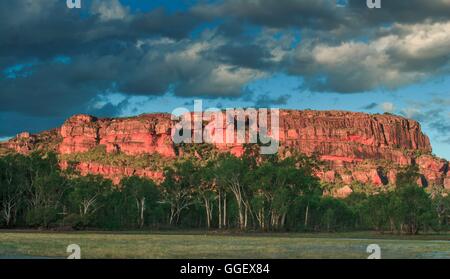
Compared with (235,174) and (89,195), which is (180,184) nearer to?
(235,174)

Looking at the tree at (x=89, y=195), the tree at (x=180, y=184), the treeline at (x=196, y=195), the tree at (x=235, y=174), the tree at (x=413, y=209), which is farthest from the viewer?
the tree at (x=180, y=184)

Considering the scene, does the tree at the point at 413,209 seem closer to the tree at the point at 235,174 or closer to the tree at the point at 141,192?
the tree at the point at 235,174

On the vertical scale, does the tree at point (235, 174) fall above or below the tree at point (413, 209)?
above

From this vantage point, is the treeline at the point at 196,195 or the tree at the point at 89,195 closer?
the treeline at the point at 196,195

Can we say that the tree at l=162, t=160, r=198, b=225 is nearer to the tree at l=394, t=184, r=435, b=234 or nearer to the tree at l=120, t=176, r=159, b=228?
the tree at l=120, t=176, r=159, b=228

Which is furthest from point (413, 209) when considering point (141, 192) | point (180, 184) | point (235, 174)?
point (141, 192)

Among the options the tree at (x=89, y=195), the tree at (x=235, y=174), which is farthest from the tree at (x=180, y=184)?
the tree at (x=89, y=195)

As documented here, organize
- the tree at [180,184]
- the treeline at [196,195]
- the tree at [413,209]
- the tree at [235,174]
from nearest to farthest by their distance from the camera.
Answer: the tree at [413,209] → the treeline at [196,195] → the tree at [235,174] → the tree at [180,184]

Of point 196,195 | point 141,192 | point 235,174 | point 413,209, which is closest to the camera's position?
point 413,209

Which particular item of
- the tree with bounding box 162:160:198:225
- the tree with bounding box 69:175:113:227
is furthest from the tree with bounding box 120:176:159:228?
the tree with bounding box 69:175:113:227

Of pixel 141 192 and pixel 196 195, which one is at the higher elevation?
pixel 141 192

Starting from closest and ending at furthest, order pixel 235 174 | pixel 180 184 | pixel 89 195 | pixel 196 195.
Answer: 1. pixel 89 195
2. pixel 235 174
3. pixel 180 184
4. pixel 196 195

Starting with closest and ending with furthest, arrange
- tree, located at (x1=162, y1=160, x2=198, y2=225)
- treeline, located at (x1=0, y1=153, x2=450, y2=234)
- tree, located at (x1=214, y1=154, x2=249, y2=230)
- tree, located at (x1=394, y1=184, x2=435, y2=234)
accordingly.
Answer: tree, located at (x1=394, y1=184, x2=435, y2=234) → treeline, located at (x1=0, y1=153, x2=450, y2=234) → tree, located at (x1=214, y1=154, x2=249, y2=230) → tree, located at (x1=162, y1=160, x2=198, y2=225)

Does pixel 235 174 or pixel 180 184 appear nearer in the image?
pixel 235 174
